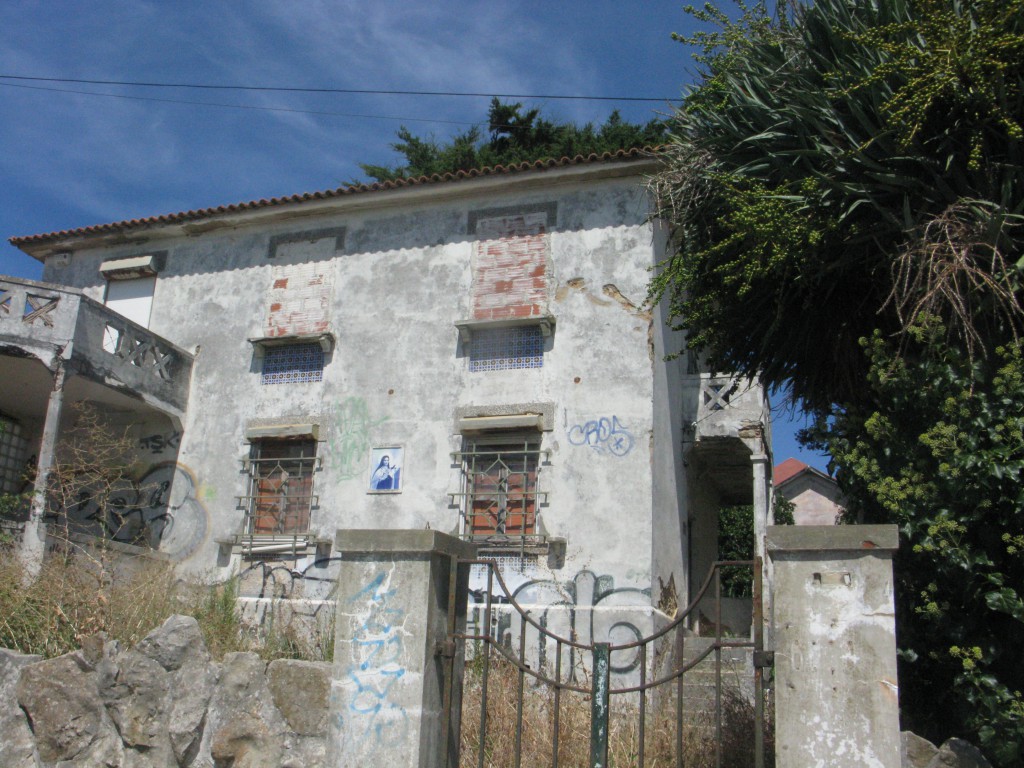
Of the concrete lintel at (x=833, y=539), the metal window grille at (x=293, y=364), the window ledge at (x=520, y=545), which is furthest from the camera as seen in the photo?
the metal window grille at (x=293, y=364)

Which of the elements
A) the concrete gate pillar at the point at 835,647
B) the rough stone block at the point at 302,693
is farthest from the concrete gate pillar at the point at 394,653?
the concrete gate pillar at the point at 835,647

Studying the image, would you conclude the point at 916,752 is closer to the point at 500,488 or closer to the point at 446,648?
the point at 446,648

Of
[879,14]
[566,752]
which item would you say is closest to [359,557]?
[566,752]

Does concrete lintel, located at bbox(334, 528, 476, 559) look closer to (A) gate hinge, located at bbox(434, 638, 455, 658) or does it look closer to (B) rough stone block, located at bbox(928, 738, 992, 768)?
(A) gate hinge, located at bbox(434, 638, 455, 658)

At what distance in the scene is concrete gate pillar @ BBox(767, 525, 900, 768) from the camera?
202 inches

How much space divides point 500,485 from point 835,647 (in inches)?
354

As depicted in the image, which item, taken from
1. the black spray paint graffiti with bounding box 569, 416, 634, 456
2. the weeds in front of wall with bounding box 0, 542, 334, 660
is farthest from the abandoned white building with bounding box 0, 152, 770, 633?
the weeds in front of wall with bounding box 0, 542, 334, 660

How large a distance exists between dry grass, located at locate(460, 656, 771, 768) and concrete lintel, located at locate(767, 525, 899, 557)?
2521mm

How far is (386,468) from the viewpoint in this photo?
14.5m

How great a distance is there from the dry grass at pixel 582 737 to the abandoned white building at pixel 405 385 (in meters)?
4.60

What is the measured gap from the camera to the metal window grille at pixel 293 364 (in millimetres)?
15570

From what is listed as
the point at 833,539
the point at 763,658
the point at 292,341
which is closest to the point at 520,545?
the point at 292,341

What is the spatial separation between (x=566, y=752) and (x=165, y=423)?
34.0ft

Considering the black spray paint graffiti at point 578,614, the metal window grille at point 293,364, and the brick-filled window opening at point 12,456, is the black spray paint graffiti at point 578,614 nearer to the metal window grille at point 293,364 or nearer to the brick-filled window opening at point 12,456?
the metal window grille at point 293,364
